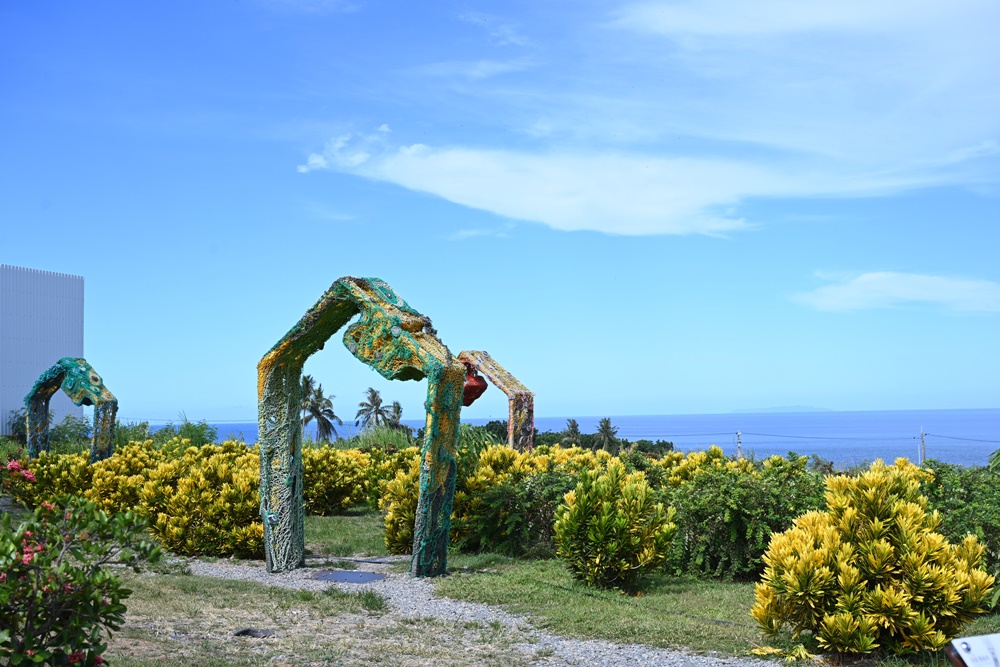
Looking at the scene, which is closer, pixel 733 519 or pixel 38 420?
pixel 733 519

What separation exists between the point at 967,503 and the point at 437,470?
4.91m

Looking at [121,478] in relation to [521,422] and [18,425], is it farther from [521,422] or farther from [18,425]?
[18,425]

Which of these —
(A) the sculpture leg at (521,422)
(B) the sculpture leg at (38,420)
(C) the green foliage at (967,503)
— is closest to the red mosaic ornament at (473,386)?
(A) the sculpture leg at (521,422)

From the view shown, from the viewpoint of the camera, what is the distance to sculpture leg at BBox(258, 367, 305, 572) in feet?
31.1

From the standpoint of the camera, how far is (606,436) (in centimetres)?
2586

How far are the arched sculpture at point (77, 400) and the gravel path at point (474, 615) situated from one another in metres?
6.49

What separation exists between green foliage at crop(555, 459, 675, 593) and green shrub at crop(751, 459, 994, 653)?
231cm

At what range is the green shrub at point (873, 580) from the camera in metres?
5.72

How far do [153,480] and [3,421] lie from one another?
2634 centimetres

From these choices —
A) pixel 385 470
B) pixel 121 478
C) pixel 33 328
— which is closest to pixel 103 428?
pixel 121 478

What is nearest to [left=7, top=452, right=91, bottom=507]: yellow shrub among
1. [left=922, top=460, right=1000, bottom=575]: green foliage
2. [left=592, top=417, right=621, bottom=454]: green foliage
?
[left=922, top=460, right=1000, bottom=575]: green foliage

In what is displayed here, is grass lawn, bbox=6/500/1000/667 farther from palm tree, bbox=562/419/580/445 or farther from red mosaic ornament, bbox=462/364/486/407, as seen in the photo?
palm tree, bbox=562/419/580/445

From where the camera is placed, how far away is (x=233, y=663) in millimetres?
5816

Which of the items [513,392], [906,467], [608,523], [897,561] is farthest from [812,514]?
[513,392]
